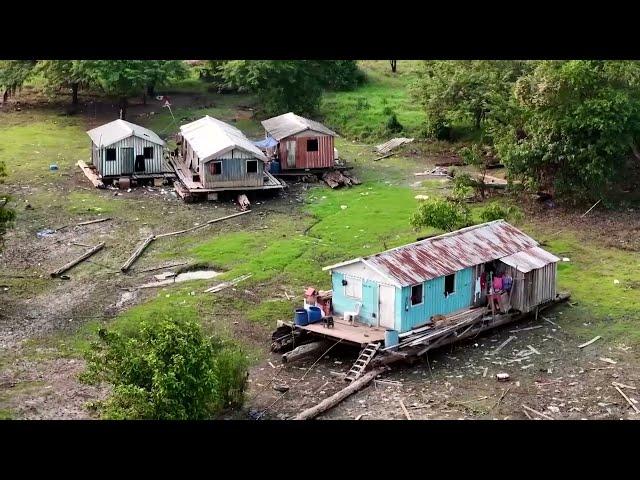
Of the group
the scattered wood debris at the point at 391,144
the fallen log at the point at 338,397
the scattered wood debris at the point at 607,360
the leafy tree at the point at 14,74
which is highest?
the leafy tree at the point at 14,74

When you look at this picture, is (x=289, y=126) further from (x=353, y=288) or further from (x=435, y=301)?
(x=435, y=301)

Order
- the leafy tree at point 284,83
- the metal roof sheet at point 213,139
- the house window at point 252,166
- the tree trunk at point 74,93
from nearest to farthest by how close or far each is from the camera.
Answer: the metal roof sheet at point 213,139, the house window at point 252,166, the leafy tree at point 284,83, the tree trunk at point 74,93

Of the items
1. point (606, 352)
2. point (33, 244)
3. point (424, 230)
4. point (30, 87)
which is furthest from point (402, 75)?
point (606, 352)

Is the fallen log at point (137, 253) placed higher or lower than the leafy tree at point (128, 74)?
lower

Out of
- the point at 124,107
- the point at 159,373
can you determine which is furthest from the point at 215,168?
the point at 159,373

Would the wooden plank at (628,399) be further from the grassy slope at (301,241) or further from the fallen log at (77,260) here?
the fallen log at (77,260)

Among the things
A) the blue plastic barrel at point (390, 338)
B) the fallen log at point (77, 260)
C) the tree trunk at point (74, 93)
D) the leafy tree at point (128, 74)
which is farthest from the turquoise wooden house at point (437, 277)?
the tree trunk at point (74, 93)
